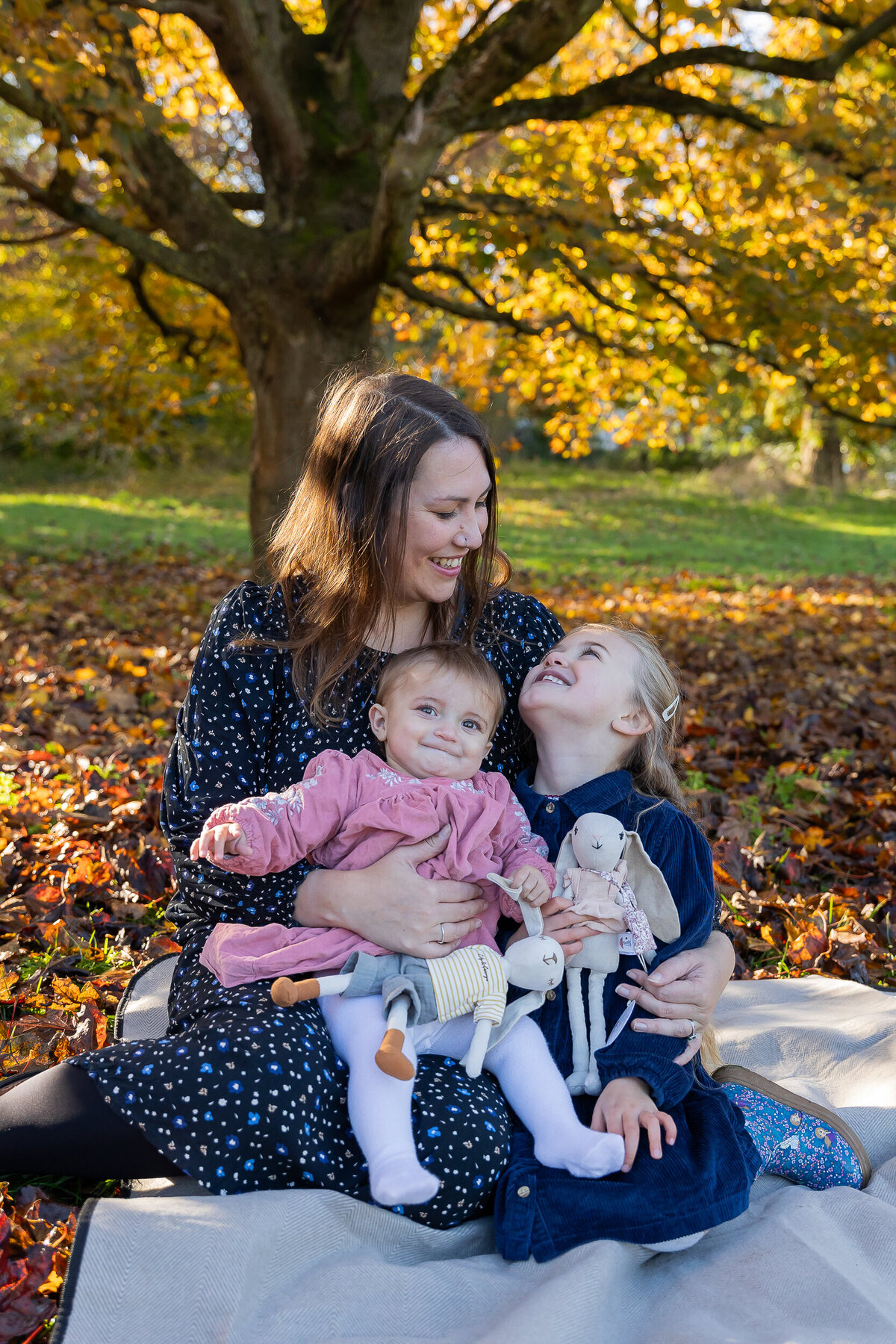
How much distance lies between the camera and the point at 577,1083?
228 centimetres

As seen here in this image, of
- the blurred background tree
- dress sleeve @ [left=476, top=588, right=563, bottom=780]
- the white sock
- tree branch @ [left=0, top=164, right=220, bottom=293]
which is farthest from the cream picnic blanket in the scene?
tree branch @ [left=0, top=164, right=220, bottom=293]

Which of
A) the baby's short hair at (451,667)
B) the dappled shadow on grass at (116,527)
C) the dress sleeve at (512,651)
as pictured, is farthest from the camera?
the dappled shadow on grass at (116,527)

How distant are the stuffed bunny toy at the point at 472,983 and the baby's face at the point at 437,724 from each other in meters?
0.31

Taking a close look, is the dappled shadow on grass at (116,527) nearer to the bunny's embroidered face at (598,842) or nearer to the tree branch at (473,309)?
the tree branch at (473,309)

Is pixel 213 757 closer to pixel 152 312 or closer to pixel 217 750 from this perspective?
pixel 217 750

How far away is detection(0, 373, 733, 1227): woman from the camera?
2.04 m

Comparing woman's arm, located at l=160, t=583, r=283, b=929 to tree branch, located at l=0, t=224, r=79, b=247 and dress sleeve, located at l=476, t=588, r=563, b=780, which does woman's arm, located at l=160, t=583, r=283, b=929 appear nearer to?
dress sleeve, located at l=476, t=588, r=563, b=780

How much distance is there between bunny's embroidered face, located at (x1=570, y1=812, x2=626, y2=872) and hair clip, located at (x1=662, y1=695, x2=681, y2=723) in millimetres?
360

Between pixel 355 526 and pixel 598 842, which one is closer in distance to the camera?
pixel 598 842

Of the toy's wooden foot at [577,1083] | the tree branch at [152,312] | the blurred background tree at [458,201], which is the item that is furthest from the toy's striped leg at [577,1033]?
the tree branch at [152,312]

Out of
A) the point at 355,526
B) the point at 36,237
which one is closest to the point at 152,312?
the point at 36,237

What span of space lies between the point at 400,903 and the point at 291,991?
0.30m

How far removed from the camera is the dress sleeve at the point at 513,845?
95.5 inches

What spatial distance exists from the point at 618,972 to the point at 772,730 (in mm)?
3690
